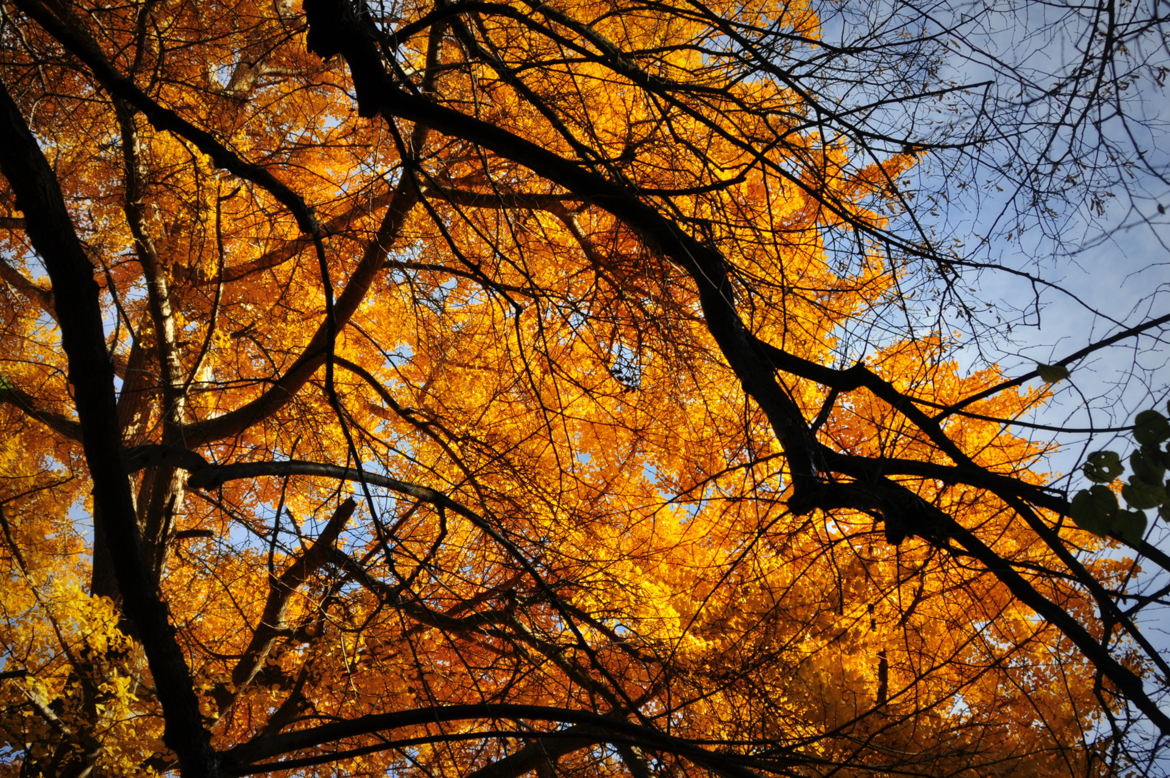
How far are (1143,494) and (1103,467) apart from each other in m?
0.08

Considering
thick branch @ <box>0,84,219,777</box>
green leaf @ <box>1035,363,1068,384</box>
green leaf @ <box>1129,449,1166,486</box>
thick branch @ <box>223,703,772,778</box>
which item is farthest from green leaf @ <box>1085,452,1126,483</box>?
thick branch @ <box>0,84,219,777</box>

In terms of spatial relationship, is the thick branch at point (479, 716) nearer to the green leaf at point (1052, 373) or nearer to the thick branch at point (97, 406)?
the thick branch at point (97, 406)

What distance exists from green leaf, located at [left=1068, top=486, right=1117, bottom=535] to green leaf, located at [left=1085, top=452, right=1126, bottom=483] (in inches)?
1.1

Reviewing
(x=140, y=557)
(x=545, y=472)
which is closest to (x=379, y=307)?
(x=545, y=472)

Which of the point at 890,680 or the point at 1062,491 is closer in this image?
the point at 1062,491

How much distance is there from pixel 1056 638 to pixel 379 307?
7.94 m

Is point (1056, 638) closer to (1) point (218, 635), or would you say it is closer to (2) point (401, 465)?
(2) point (401, 465)

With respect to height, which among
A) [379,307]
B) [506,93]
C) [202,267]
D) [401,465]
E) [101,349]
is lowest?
[101,349]

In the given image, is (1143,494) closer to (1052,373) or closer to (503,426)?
(1052,373)

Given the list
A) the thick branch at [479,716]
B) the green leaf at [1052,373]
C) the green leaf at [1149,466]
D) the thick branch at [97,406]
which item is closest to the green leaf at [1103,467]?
the green leaf at [1149,466]

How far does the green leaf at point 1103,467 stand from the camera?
4.88ft

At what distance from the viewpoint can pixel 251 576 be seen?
6.43m

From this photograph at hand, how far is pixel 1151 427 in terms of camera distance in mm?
1445

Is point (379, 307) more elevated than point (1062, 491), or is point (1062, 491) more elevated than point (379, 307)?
point (379, 307)
